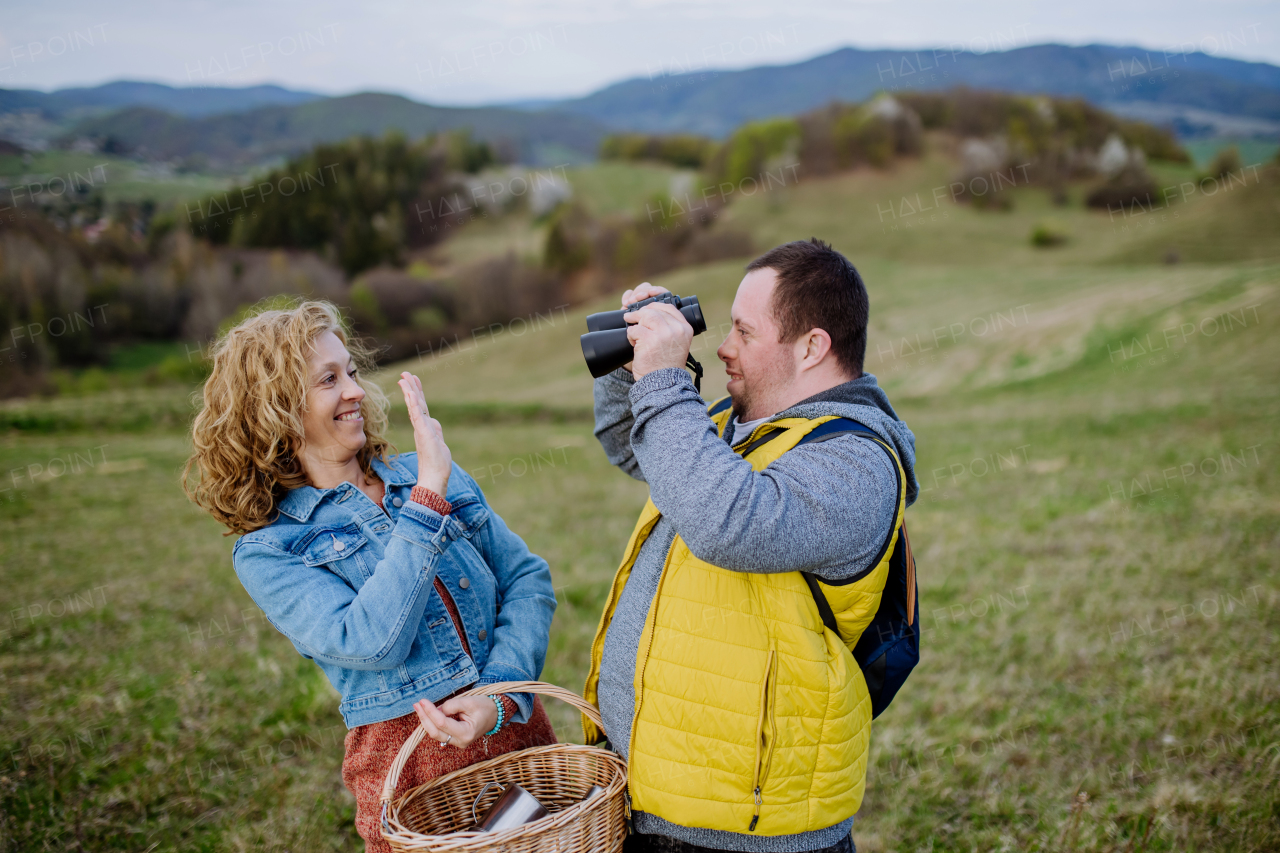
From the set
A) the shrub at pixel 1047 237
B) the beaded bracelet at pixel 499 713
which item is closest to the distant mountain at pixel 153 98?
the beaded bracelet at pixel 499 713

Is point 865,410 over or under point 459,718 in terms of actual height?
over

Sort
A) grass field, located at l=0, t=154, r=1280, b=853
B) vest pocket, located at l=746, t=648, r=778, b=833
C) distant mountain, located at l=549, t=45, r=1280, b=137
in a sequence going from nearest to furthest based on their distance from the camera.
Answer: vest pocket, located at l=746, t=648, r=778, b=833 → grass field, located at l=0, t=154, r=1280, b=853 → distant mountain, located at l=549, t=45, r=1280, b=137

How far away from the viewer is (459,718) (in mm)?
1925

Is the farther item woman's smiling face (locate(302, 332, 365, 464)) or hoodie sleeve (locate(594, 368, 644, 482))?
hoodie sleeve (locate(594, 368, 644, 482))

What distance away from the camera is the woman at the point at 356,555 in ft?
5.98

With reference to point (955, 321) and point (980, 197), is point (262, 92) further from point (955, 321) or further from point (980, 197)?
point (955, 321)

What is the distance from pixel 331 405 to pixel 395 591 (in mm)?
601

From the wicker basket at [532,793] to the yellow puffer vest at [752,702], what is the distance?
0.13 metres

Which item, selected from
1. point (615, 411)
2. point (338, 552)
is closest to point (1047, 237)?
point (615, 411)

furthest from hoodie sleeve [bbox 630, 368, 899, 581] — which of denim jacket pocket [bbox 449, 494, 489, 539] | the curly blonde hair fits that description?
the curly blonde hair

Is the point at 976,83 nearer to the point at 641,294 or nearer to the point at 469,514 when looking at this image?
the point at 641,294

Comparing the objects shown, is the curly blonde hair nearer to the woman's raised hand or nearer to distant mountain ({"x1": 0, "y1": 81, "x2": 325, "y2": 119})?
the woman's raised hand

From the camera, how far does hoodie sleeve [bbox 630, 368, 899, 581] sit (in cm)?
154

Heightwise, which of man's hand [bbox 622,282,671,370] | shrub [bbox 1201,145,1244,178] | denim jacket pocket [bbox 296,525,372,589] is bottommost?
denim jacket pocket [bbox 296,525,372,589]
